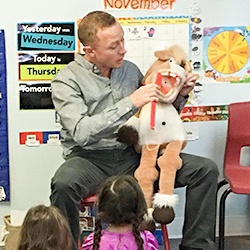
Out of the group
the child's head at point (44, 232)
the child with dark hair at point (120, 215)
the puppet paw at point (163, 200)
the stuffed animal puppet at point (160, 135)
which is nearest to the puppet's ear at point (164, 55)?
the stuffed animal puppet at point (160, 135)

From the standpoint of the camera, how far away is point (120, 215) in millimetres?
1693

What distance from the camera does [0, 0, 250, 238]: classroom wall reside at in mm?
2490

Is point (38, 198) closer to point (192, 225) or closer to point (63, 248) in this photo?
point (192, 225)

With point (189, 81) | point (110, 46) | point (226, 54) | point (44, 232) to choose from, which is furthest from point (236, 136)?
point (44, 232)

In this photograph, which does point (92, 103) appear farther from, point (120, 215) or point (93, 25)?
point (120, 215)

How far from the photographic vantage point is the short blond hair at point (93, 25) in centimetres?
215

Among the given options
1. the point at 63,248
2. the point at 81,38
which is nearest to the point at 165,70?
the point at 81,38

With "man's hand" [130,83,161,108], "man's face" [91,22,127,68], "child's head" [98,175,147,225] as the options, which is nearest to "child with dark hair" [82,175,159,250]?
"child's head" [98,175,147,225]

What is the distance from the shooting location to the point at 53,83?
87.0 inches

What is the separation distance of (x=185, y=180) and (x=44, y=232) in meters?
0.87

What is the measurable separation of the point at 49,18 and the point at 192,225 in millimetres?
1104

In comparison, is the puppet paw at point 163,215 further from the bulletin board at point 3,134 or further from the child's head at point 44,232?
the bulletin board at point 3,134

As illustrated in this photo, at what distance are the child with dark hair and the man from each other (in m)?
0.33

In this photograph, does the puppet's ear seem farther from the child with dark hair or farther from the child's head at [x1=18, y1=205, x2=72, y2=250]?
the child's head at [x1=18, y1=205, x2=72, y2=250]
